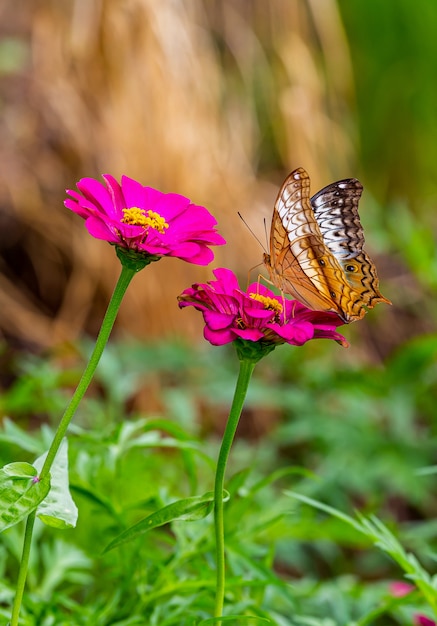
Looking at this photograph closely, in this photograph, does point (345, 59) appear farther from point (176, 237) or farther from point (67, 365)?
point (176, 237)

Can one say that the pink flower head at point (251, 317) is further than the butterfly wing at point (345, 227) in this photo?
No

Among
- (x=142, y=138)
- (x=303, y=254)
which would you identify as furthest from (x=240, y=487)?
(x=142, y=138)

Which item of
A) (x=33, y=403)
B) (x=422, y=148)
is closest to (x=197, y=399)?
(x=33, y=403)

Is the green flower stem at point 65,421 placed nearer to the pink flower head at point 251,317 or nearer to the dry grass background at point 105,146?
the pink flower head at point 251,317

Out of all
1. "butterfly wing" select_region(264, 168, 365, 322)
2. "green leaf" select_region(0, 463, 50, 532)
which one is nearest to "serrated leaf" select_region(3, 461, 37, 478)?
"green leaf" select_region(0, 463, 50, 532)

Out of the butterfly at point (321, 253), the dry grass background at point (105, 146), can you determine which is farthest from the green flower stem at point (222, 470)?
the dry grass background at point (105, 146)

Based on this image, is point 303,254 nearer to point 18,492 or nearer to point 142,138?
point 18,492
